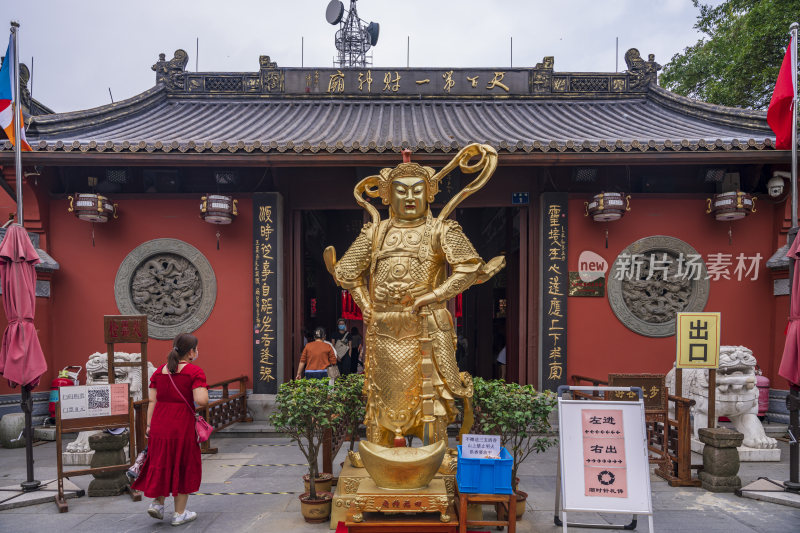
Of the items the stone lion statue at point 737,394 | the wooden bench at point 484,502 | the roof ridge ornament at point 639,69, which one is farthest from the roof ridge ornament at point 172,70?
the stone lion statue at point 737,394

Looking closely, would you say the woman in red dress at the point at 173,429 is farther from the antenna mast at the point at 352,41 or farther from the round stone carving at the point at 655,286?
the antenna mast at the point at 352,41

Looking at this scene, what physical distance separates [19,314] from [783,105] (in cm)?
913

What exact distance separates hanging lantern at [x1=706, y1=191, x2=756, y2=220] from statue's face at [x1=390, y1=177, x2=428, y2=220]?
5.25 metres

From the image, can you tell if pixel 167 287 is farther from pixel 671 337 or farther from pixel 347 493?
pixel 671 337

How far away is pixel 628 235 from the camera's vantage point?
775 cm

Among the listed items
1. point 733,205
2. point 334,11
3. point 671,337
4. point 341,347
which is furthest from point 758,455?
point 334,11

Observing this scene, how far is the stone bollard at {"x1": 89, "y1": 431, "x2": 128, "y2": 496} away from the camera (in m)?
4.96

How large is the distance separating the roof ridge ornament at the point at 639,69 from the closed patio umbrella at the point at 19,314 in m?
10.5

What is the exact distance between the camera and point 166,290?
7.84 m

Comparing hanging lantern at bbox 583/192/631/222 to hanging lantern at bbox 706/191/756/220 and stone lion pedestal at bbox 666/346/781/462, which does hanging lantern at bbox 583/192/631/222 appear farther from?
stone lion pedestal at bbox 666/346/781/462

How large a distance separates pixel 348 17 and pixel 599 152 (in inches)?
713

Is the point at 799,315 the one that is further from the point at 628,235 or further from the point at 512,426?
the point at 512,426

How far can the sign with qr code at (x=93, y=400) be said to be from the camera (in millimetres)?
4797

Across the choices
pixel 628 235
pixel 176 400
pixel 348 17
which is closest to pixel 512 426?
pixel 176 400
